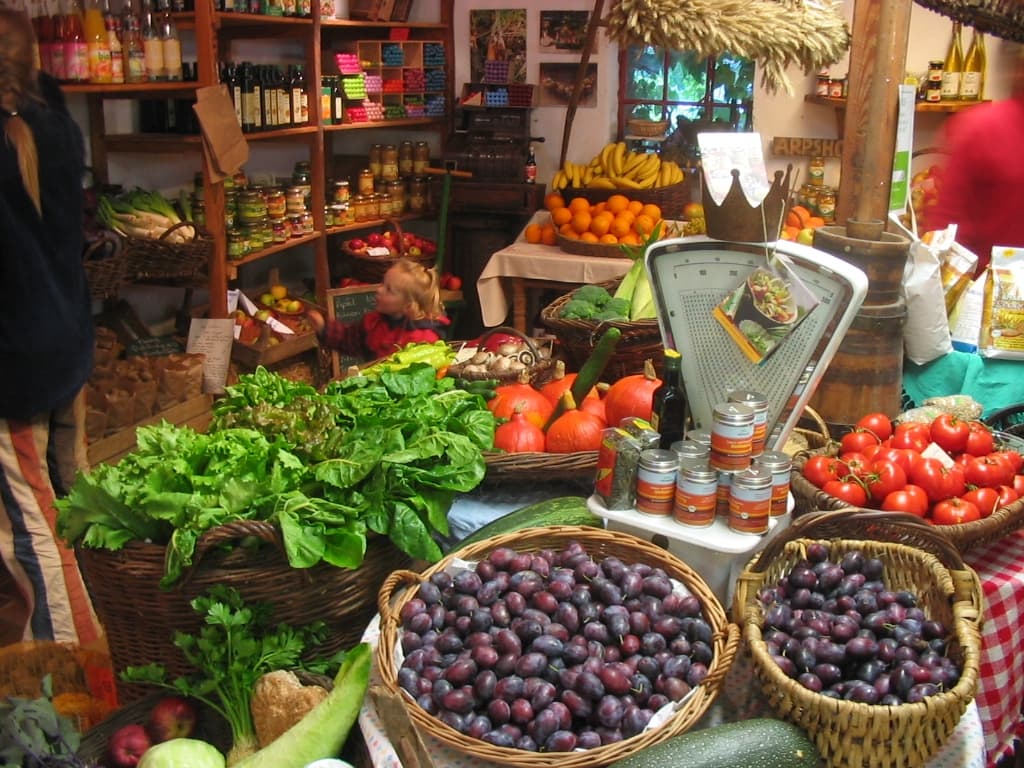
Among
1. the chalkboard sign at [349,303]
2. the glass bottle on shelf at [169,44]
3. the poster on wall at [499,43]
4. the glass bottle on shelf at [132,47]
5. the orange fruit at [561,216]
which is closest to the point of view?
the glass bottle on shelf at [132,47]

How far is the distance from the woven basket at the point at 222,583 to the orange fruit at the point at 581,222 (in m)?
3.66

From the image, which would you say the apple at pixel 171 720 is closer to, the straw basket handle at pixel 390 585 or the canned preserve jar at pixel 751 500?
the straw basket handle at pixel 390 585

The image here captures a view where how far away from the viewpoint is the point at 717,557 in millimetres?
1836

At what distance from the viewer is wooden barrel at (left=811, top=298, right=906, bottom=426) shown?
2516 millimetres

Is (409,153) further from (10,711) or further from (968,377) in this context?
(10,711)

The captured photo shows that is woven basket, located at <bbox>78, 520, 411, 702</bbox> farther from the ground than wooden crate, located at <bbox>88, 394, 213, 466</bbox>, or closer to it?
farther from the ground

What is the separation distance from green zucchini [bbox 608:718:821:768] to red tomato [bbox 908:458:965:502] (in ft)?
2.81

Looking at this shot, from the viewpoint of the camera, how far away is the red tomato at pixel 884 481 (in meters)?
2.18

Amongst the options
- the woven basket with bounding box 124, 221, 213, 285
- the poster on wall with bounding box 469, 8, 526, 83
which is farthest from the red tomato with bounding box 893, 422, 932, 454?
the poster on wall with bounding box 469, 8, 526, 83

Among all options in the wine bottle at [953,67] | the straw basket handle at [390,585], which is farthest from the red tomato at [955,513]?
the wine bottle at [953,67]

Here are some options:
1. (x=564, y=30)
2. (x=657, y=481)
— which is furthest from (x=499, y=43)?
(x=657, y=481)

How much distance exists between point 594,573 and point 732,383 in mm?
519

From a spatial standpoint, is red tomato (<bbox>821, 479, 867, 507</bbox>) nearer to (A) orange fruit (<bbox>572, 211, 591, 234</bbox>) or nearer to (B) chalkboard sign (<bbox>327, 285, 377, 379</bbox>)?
(B) chalkboard sign (<bbox>327, 285, 377, 379</bbox>)

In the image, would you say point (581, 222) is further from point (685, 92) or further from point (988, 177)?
point (988, 177)
